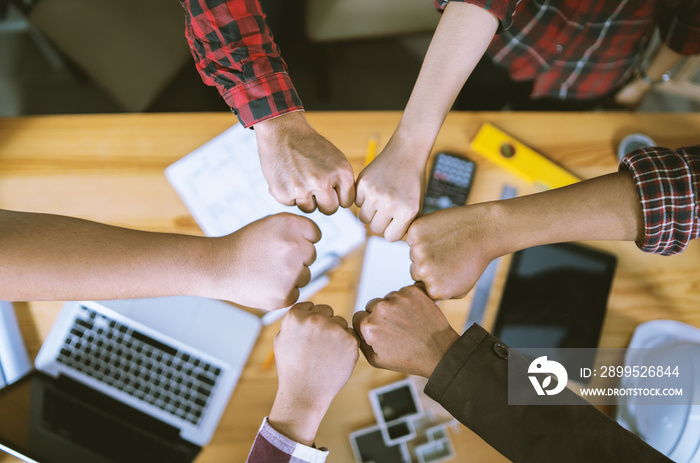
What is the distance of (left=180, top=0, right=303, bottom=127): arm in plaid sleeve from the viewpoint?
647 millimetres

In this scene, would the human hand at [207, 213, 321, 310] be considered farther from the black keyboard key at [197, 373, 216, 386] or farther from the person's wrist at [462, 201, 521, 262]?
the person's wrist at [462, 201, 521, 262]

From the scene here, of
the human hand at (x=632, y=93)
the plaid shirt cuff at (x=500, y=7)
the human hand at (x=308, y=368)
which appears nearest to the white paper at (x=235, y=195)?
the human hand at (x=308, y=368)

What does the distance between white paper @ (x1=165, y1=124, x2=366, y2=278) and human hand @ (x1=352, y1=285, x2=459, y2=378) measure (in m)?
0.14

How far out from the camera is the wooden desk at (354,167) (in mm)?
707

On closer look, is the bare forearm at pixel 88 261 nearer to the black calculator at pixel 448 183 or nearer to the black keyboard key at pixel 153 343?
the black keyboard key at pixel 153 343

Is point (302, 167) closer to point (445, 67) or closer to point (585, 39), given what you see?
point (445, 67)

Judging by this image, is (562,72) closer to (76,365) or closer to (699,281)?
(699,281)

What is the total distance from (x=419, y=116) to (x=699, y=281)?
0.60m

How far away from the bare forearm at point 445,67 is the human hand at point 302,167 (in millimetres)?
134

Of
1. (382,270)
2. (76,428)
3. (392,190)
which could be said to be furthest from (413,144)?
(76,428)

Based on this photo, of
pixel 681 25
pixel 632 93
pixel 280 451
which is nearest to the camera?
pixel 280 451

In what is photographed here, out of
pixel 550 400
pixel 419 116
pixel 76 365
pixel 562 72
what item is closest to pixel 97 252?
pixel 76 365

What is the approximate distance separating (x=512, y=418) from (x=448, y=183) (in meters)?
0.40

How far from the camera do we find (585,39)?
86 centimetres
